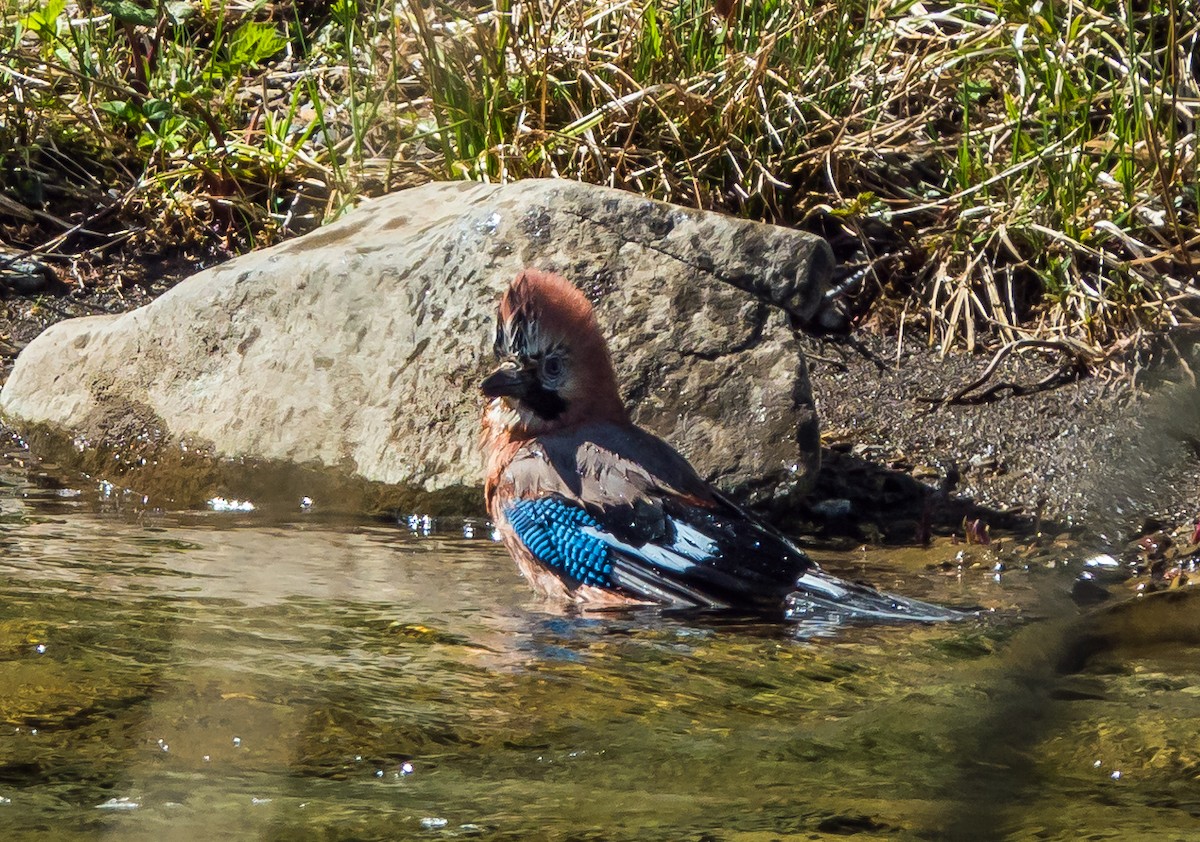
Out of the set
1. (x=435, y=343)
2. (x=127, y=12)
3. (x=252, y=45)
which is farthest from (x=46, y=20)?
(x=435, y=343)

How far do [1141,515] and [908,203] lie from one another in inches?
87.7

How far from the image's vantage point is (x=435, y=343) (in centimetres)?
542

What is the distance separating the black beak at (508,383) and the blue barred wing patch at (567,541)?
0.40m

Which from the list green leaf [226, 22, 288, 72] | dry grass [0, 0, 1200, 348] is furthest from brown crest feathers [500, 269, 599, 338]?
green leaf [226, 22, 288, 72]

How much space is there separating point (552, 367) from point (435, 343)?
80cm

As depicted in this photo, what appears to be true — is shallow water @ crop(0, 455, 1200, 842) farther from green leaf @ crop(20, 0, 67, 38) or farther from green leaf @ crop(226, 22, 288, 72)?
green leaf @ crop(20, 0, 67, 38)

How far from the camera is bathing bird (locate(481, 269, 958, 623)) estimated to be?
13.9ft

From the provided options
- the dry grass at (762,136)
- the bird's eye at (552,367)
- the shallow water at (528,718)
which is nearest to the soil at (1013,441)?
the dry grass at (762,136)

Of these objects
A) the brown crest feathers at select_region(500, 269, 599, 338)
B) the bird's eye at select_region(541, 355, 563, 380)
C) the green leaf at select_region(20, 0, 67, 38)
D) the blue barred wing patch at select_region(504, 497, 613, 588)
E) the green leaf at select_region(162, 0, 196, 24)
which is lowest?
the blue barred wing patch at select_region(504, 497, 613, 588)

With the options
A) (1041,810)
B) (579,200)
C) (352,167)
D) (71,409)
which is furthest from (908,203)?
(1041,810)

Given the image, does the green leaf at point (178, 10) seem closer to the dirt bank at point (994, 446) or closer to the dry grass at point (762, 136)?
the dry grass at point (762, 136)

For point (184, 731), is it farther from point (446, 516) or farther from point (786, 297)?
point (786, 297)

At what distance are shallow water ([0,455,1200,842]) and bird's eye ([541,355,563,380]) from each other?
0.77 meters

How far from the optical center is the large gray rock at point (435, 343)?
527cm
